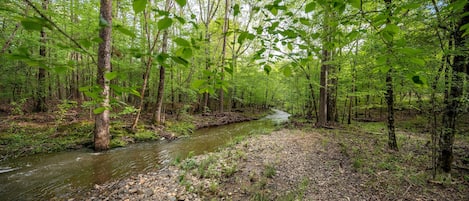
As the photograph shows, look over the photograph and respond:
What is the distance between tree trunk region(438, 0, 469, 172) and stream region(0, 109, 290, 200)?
6.32 meters

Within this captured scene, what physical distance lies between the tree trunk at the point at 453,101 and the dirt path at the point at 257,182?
3.15 ft

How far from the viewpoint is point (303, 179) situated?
3859 millimetres

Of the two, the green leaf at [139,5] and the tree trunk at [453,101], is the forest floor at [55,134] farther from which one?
the tree trunk at [453,101]

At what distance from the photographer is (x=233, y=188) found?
12.1ft

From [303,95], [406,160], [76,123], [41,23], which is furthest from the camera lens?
[303,95]

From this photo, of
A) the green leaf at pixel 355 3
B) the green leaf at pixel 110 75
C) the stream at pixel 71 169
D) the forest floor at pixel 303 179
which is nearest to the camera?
the green leaf at pixel 110 75

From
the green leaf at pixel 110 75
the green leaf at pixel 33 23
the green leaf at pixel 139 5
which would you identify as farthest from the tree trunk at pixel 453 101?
the green leaf at pixel 33 23

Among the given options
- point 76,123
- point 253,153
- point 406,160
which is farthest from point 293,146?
point 76,123

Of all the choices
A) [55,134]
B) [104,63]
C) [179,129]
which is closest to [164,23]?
[104,63]

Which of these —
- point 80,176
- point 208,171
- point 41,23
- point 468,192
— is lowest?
point 80,176

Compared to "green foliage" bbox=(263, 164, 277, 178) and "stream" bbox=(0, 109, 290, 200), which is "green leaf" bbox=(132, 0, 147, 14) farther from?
"stream" bbox=(0, 109, 290, 200)

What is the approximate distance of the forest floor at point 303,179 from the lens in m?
3.25

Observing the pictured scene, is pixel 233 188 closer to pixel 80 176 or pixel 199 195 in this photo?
pixel 199 195

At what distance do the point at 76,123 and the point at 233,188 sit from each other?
27.1 ft
